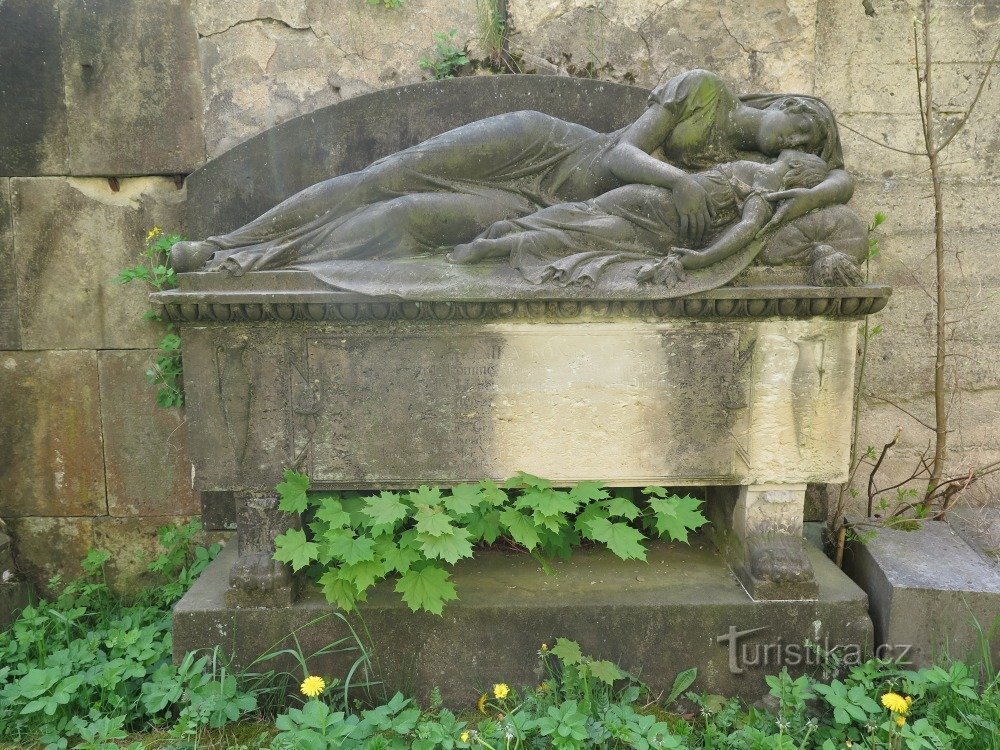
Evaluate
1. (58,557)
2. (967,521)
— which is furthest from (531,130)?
(58,557)

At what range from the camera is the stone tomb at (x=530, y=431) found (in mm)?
2576

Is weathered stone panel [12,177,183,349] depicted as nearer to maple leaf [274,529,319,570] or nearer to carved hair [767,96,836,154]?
maple leaf [274,529,319,570]

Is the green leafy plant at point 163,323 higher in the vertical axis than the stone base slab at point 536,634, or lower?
higher

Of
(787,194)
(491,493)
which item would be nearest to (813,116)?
(787,194)

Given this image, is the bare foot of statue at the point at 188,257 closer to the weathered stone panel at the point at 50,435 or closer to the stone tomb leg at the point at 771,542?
the weathered stone panel at the point at 50,435

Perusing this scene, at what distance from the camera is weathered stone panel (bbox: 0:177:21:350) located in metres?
3.35

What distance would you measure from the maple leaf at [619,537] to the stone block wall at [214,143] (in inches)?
71.8

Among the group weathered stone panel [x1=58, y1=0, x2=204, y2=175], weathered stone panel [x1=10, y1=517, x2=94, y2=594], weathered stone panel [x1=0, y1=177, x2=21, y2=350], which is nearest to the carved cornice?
weathered stone panel [x1=58, y1=0, x2=204, y2=175]

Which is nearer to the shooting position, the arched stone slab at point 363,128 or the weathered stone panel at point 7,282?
the arched stone slab at point 363,128

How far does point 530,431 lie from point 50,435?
8.15ft

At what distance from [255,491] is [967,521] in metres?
3.34

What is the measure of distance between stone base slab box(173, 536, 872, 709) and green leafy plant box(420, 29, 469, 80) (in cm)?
248

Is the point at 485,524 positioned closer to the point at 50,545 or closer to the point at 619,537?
the point at 619,537

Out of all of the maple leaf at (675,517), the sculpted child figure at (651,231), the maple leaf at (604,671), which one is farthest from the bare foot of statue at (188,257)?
the maple leaf at (604,671)
